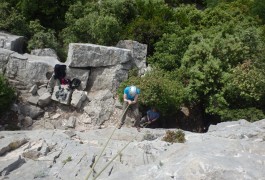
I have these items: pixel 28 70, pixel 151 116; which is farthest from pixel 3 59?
pixel 151 116

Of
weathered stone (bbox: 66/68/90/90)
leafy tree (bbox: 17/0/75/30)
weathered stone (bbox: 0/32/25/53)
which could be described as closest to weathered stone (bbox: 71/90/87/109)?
weathered stone (bbox: 66/68/90/90)

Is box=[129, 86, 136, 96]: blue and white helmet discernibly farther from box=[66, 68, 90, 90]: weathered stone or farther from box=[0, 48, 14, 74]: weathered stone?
box=[0, 48, 14, 74]: weathered stone

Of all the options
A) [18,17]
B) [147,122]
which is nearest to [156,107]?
[147,122]

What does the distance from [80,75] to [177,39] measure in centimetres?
534

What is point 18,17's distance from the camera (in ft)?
62.7

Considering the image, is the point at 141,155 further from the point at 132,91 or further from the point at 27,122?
the point at 27,122

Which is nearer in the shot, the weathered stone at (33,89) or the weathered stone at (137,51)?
the weathered stone at (33,89)

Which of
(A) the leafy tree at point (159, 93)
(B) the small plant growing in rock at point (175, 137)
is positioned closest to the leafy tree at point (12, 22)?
(A) the leafy tree at point (159, 93)

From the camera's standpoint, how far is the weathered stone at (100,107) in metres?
15.3

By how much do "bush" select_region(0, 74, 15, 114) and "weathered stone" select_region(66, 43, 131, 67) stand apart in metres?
2.99

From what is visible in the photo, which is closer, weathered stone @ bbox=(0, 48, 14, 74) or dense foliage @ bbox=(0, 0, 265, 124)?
dense foliage @ bbox=(0, 0, 265, 124)

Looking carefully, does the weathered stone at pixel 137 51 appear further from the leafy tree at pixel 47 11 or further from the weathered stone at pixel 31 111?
the leafy tree at pixel 47 11

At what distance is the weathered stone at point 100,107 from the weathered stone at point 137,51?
7.58 ft

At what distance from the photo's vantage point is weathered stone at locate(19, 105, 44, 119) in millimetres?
15281
